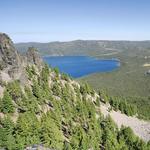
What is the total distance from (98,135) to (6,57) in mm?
55068

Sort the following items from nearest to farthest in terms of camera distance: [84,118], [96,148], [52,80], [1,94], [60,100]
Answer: [96,148], [1,94], [84,118], [60,100], [52,80]

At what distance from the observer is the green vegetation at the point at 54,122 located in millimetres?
84569

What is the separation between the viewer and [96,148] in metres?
99.9

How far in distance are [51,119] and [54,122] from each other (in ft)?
8.09

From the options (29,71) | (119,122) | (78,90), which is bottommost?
(119,122)

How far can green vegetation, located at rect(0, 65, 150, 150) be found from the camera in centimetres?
8457

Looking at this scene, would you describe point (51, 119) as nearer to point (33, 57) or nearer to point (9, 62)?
point (9, 62)

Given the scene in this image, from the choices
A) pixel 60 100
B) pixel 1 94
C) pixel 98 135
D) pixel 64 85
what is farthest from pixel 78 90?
pixel 1 94

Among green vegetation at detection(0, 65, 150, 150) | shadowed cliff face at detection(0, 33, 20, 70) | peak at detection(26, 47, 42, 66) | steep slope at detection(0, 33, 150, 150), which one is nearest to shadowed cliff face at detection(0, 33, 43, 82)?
shadowed cliff face at detection(0, 33, 20, 70)

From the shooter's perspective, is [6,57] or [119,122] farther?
[119,122]

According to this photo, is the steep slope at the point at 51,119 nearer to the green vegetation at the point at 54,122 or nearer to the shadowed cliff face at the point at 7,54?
the green vegetation at the point at 54,122

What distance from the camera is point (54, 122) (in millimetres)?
107375

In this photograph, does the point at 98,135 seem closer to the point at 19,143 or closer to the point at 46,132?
the point at 46,132

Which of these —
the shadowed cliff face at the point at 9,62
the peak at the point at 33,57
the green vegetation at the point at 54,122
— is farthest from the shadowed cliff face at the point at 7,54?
the peak at the point at 33,57
